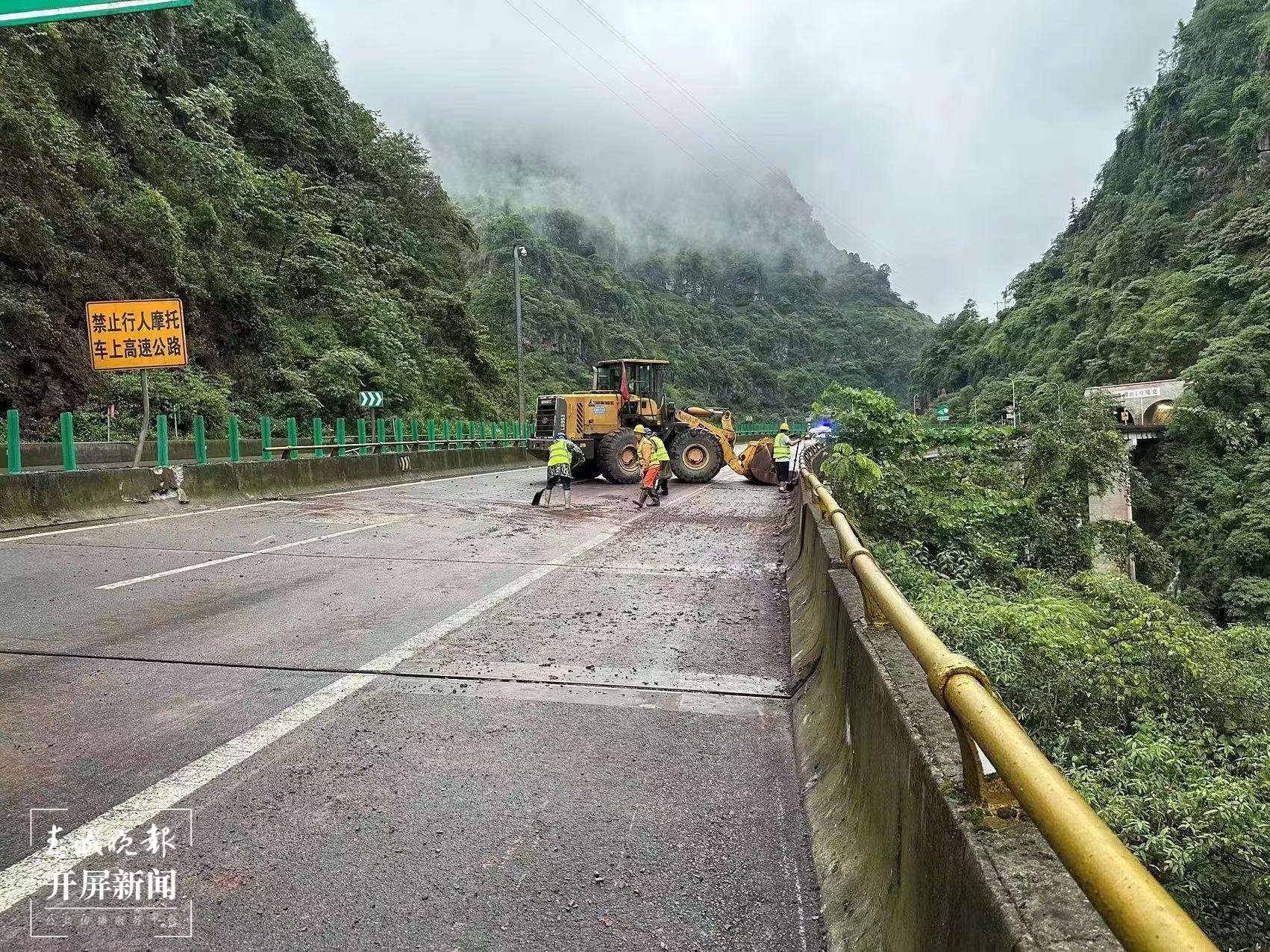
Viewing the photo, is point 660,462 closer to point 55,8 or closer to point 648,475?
point 648,475

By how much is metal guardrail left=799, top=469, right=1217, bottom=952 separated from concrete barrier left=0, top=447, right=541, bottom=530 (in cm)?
1252

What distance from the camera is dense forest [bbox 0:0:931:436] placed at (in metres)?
22.9

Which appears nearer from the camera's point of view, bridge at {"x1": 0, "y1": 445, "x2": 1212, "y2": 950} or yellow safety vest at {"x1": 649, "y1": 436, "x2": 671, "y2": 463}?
bridge at {"x1": 0, "y1": 445, "x2": 1212, "y2": 950}

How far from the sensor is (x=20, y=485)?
11.2 meters

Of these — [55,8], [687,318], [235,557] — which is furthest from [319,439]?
[687,318]

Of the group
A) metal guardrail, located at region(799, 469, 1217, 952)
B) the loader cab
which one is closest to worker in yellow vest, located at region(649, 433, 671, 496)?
the loader cab

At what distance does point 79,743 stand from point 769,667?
12.9 ft

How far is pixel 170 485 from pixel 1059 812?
15.0 metres

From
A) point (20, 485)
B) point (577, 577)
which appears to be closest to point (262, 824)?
point (577, 577)

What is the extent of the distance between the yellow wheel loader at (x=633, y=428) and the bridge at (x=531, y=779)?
44.7 ft

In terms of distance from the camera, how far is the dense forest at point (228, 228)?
22891 mm

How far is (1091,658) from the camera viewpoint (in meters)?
6.20

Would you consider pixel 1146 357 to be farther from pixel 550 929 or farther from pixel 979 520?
pixel 550 929

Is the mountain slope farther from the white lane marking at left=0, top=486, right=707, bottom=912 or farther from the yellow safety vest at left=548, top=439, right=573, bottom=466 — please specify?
the white lane marking at left=0, top=486, right=707, bottom=912
